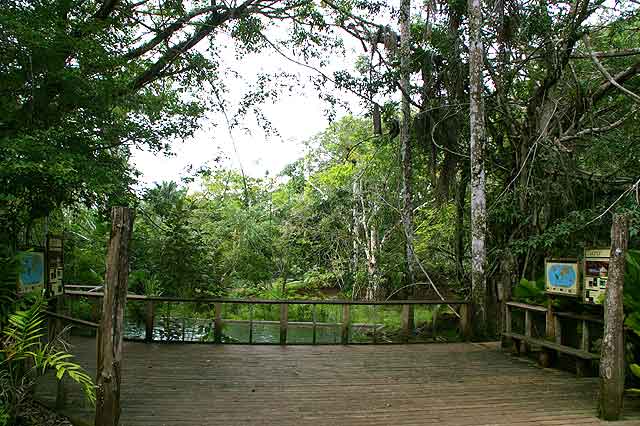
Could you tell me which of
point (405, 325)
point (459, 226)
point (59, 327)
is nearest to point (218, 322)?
point (59, 327)

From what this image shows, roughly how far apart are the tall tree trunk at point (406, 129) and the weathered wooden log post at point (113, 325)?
6.28 m

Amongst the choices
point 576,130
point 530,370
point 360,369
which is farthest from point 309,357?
point 576,130

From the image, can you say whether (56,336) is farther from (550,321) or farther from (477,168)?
(477,168)

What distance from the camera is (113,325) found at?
365cm

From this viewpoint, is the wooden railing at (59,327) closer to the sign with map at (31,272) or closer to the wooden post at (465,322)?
the sign with map at (31,272)

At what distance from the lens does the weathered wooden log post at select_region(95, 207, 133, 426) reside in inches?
141

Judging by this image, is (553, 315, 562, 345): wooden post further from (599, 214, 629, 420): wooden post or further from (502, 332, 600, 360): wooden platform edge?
(599, 214, 629, 420): wooden post

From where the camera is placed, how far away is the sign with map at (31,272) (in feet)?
14.5

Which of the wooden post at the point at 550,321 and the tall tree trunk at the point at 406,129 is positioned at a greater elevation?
the tall tree trunk at the point at 406,129

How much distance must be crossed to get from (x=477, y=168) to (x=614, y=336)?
3868 millimetres

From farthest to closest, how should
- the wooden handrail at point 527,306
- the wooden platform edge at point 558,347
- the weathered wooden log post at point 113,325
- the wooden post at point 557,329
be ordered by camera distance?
the wooden handrail at point 527,306 → the wooden post at point 557,329 → the wooden platform edge at point 558,347 → the weathered wooden log post at point 113,325

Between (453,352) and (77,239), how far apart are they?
9.51 m

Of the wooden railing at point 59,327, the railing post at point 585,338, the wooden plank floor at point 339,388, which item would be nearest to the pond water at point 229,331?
the wooden plank floor at point 339,388

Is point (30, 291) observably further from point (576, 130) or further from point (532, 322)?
point (576, 130)
